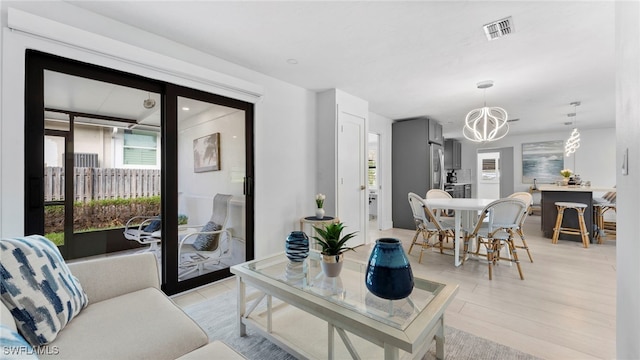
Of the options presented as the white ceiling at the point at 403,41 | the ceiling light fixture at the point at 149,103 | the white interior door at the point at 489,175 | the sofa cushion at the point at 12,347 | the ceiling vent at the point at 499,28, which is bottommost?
the sofa cushion at the point at 12,347

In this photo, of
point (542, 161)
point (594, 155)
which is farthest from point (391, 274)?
point (594, 155)

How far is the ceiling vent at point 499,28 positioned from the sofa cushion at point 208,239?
10.4 ft

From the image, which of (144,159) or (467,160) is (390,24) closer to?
(144,159)

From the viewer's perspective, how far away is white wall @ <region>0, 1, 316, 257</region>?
5.49 feet

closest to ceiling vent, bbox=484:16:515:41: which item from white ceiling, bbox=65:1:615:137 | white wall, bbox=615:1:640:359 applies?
white ceiling, bbox=65:1:615:137

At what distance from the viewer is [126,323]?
3.86ft

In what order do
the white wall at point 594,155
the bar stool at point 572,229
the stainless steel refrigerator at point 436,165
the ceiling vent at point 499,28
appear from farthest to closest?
the white wall at point 594,155 < the stainless steel refrigerator at point 436,165 < the bar stool at point 572,229 < the ceiling vent at point 499,28

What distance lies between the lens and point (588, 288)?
2.55 m

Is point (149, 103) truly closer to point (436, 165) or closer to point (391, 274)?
point (391, 274)

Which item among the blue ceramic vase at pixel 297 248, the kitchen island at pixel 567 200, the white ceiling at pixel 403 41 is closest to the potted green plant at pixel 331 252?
the blue ceramic vase at pixel 297 248

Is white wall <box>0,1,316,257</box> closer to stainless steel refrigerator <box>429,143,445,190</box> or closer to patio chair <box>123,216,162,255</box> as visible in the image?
patio chair <box>123,216,162,255</box>

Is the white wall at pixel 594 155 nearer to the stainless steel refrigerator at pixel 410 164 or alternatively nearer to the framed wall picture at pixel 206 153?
the stainless steel refrigerator at pixel 410 164

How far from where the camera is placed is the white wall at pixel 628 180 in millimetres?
937

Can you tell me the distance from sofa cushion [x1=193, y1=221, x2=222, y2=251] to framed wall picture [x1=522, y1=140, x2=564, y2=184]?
8.63m
